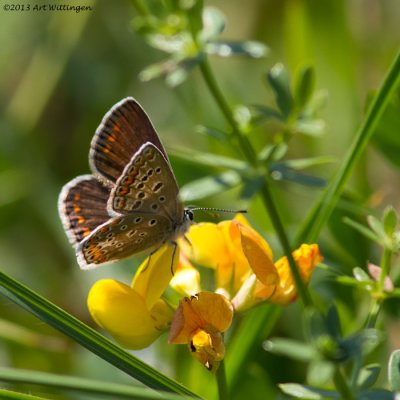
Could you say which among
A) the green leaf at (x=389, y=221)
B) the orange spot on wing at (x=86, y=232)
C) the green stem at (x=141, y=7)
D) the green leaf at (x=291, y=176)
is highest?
the green stem at (x=141, y=7)

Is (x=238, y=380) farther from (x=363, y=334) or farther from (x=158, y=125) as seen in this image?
(x=158, y=125)

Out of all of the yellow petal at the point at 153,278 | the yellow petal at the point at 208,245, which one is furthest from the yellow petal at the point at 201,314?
the yellow petal at the point at 208,245

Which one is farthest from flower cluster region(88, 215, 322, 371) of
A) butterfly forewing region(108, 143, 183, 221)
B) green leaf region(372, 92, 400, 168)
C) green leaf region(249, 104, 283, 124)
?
green leaf region(372, 92, 400, 168)

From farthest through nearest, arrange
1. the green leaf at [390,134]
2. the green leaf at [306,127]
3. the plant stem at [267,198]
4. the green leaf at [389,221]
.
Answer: the green leaf at [390,134], the green leaf at [306,127], the plant stem at [267,198], the green leaf at [389,221]

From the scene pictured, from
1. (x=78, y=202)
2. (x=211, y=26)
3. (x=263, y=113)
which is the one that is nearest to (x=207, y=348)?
(x=78, y=202)

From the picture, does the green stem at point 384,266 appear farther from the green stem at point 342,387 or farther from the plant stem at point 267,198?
the green stem at point 342,387

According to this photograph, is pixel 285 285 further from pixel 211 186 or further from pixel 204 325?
pixel 211 186

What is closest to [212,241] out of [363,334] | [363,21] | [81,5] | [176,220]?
[176,220]
